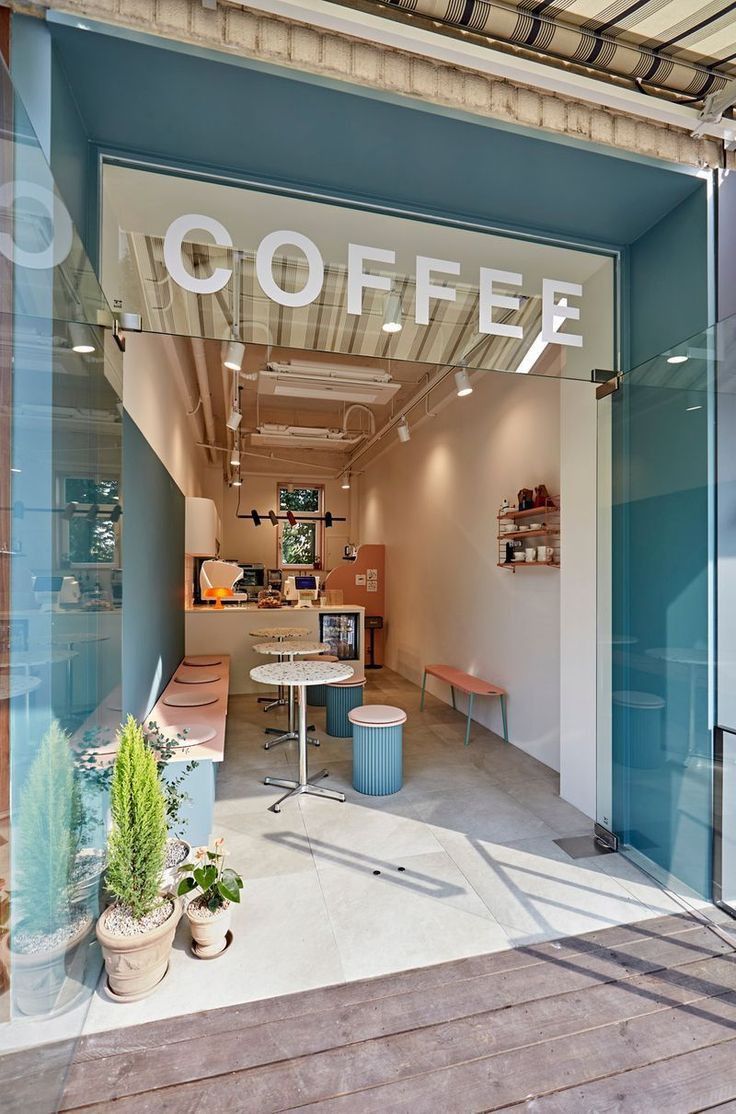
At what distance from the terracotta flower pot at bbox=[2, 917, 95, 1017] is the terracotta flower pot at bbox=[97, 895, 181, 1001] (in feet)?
0.29

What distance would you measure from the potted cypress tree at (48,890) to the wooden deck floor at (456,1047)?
13.4 inches

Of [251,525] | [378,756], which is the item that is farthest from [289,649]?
A: [251,525]

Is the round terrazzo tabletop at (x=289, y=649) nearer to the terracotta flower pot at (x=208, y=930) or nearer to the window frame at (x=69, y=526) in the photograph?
the window frame at (x=69, y=526)

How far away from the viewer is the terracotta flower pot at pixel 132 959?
6.16 feet

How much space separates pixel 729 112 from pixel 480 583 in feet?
12.8

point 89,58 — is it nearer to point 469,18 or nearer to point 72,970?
point 469,18

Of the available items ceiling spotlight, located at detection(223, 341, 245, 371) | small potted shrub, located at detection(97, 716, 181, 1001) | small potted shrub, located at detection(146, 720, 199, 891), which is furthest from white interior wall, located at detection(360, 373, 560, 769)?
small potted shrub, located at detection(97, 716, 181, 1001)

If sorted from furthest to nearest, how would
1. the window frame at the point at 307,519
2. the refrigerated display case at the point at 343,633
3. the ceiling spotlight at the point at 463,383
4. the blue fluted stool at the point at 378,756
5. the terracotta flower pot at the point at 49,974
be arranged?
the window frame at the point at 307,519, the refrigerated display case at the point at 343,633, the ceiling spotlight at the point at 463,383, the blue fluted stool at the point at 378,756, the terracotta flower pot at the point at 49,974

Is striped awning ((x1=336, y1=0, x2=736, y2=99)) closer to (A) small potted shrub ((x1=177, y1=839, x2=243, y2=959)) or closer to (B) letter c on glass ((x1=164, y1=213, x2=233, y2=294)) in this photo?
(B) letter c on glass ((x1=164, y1=213, x2=233, y2=294))

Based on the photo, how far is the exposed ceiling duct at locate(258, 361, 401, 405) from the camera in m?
5.04

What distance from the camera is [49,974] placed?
60.2 inches

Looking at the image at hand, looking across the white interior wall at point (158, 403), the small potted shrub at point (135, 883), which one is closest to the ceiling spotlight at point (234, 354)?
the white interior wall at point (158, 403)

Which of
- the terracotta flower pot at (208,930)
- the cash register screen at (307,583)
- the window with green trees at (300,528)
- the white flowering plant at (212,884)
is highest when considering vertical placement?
the window with green trees at (300,528)

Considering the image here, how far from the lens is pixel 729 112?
266 cm
